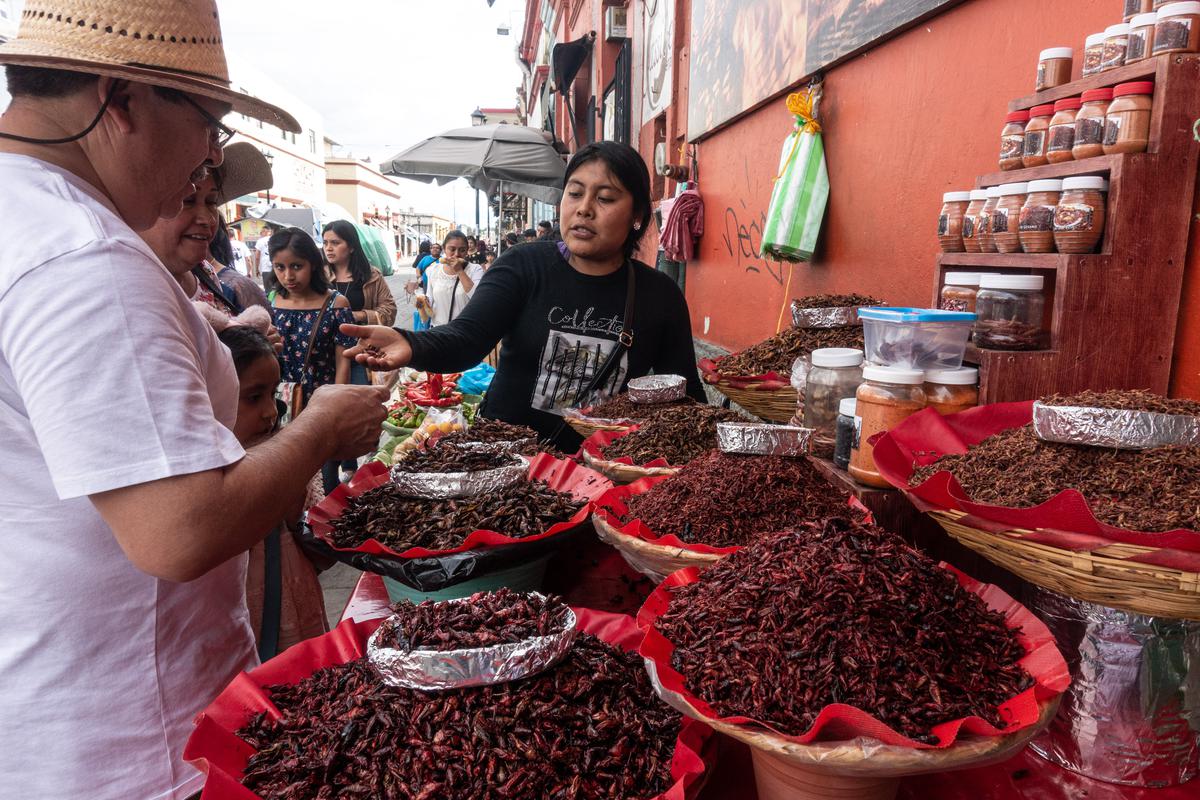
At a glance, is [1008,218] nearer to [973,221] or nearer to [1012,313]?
[973,221]

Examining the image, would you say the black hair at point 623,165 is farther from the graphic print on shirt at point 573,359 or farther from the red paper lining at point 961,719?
the red paper lining at point 961,719

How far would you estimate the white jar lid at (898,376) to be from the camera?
1.65 meters

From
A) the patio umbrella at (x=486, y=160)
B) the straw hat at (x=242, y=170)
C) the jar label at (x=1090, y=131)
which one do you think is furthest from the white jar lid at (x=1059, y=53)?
the patio umbrella at (x=486, y=160)

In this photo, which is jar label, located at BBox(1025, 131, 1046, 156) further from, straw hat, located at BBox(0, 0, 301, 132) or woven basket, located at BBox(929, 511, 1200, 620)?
straw hat, located at BBox(0, 0, 301, 132)

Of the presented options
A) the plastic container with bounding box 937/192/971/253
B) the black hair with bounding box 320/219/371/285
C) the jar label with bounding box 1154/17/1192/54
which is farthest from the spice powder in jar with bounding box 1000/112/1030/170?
the black hair with bounding box 320/219/371/285

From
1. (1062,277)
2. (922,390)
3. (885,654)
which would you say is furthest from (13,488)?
(1062,277)

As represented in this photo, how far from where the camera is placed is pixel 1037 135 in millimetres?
1869

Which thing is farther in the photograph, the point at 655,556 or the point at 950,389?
the point at 950,389

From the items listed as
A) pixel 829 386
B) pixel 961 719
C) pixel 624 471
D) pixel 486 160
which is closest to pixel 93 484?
pixel 961 719

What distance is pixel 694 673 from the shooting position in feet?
3.72

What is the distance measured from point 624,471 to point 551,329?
38.5 inches

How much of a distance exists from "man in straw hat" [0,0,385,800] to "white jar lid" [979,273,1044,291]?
1582mm

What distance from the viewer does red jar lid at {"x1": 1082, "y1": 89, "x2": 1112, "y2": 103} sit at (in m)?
1.69

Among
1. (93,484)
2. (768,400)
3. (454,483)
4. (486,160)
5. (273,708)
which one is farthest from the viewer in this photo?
(486,160)
